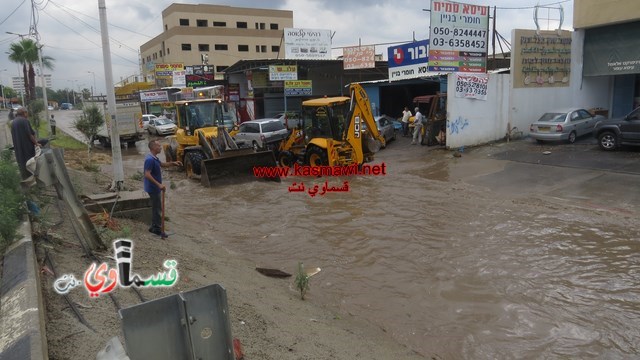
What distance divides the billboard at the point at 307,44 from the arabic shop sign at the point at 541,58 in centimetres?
1602

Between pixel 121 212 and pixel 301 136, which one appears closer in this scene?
pixel 121 212

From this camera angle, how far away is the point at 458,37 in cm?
1964

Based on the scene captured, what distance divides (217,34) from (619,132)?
6330 cm

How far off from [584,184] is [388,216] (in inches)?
245

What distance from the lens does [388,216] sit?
11141 millimetres

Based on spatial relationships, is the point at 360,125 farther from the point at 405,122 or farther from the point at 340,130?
the point at 405,122

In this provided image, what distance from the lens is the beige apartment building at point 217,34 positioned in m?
69.0

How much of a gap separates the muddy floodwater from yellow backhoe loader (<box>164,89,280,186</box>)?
1.85 ft

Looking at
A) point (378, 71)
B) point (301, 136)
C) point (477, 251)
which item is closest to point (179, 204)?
point (301, 136)

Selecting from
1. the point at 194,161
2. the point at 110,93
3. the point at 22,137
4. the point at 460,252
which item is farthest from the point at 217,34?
the point at 460,252

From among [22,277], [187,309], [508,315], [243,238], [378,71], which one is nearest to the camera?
[187,309]

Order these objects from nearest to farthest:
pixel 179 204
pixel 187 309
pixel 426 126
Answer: pixel 187 309, pixel 179 204, pixel 426 126

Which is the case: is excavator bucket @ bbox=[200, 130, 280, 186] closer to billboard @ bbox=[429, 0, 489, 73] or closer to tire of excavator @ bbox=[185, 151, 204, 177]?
tire of excavator @ bbox=[185, 151, 204, 177]

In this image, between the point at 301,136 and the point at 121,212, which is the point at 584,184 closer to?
the point at 301,136
